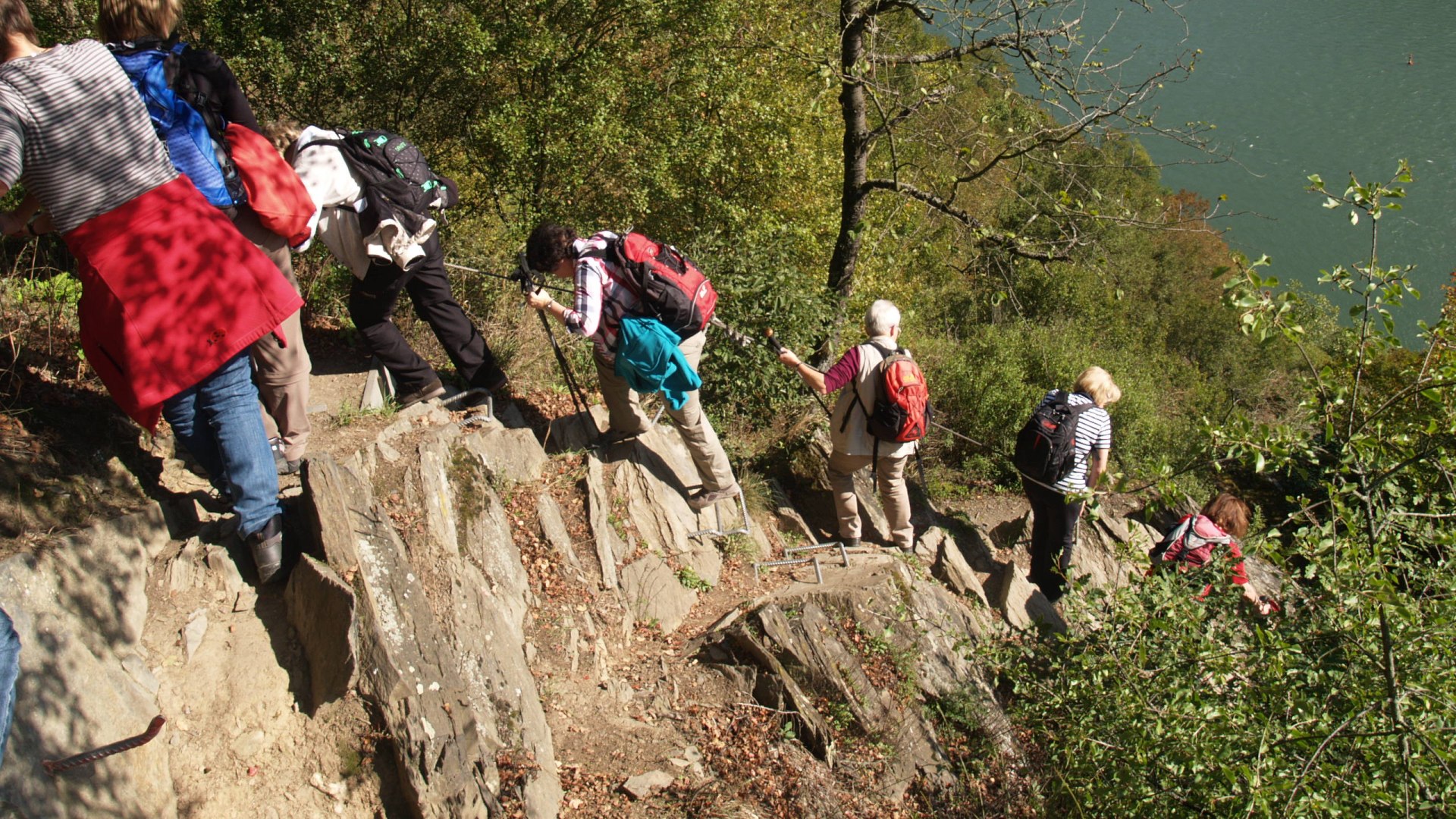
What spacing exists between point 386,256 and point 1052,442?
4.04m

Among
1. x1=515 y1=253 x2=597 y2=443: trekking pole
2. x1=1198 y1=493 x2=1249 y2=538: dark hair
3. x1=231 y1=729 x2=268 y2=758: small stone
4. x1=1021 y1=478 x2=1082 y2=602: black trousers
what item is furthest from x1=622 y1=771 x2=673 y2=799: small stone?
x1=1198 y1=493 x2=1249 y2=538: dark hair

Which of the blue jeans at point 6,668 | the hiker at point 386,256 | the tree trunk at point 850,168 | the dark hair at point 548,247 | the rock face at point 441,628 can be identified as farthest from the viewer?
the tree trunk at point 850,168

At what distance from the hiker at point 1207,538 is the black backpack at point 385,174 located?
4.18 metres

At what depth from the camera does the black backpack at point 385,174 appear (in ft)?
14.4

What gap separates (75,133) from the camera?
2883 millimetres

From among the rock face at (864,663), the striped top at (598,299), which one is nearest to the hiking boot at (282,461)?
the striped top at (598,299)

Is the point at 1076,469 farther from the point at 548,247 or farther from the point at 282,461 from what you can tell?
the point at 282,461

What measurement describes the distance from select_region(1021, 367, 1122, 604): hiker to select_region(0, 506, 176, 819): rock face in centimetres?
464

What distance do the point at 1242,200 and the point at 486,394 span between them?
105 feet

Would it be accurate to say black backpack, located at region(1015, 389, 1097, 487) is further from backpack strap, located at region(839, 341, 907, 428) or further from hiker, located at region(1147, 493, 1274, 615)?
backpack strap, located at region(839, 341, 907, 428)

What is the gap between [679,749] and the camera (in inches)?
166

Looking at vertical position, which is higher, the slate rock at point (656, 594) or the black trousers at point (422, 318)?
the black trousers at point (422, 318)

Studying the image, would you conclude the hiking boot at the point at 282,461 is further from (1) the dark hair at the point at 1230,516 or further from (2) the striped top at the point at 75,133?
(1) the dark hair at the point at 1230,516

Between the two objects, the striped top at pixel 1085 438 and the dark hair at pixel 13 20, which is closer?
the dark hair at pixel 13 20
